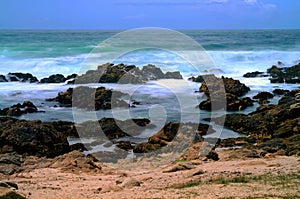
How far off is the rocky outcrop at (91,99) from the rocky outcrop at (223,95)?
4760 millimetres

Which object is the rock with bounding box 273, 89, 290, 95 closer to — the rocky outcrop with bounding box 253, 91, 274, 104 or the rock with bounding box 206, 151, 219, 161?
the rocky outcrop with bounding box 253, 91, 274, 104

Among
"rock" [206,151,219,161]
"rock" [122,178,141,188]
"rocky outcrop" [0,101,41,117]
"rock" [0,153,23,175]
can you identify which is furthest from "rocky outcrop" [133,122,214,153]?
"rocky outcrop" [0,101,41,117]

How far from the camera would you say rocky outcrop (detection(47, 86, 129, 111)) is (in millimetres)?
23078

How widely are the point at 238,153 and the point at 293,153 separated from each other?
1.82m

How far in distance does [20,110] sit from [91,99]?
384cm

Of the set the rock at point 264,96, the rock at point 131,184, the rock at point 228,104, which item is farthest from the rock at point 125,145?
the rock at point 264,96

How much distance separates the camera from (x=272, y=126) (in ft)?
60.0

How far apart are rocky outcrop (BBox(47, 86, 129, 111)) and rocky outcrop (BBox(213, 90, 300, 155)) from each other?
252 inches

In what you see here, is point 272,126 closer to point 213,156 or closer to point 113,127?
point 213,156

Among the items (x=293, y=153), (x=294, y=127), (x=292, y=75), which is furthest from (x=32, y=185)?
(x=292, y=75)

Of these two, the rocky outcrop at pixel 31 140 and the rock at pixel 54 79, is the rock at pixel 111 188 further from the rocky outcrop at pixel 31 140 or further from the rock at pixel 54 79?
the rock at pixel 54 79

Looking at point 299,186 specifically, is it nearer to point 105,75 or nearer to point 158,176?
point 158,176

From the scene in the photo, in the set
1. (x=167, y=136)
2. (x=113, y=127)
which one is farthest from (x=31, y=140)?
(x=167, y=136)

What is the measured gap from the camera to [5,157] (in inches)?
545
